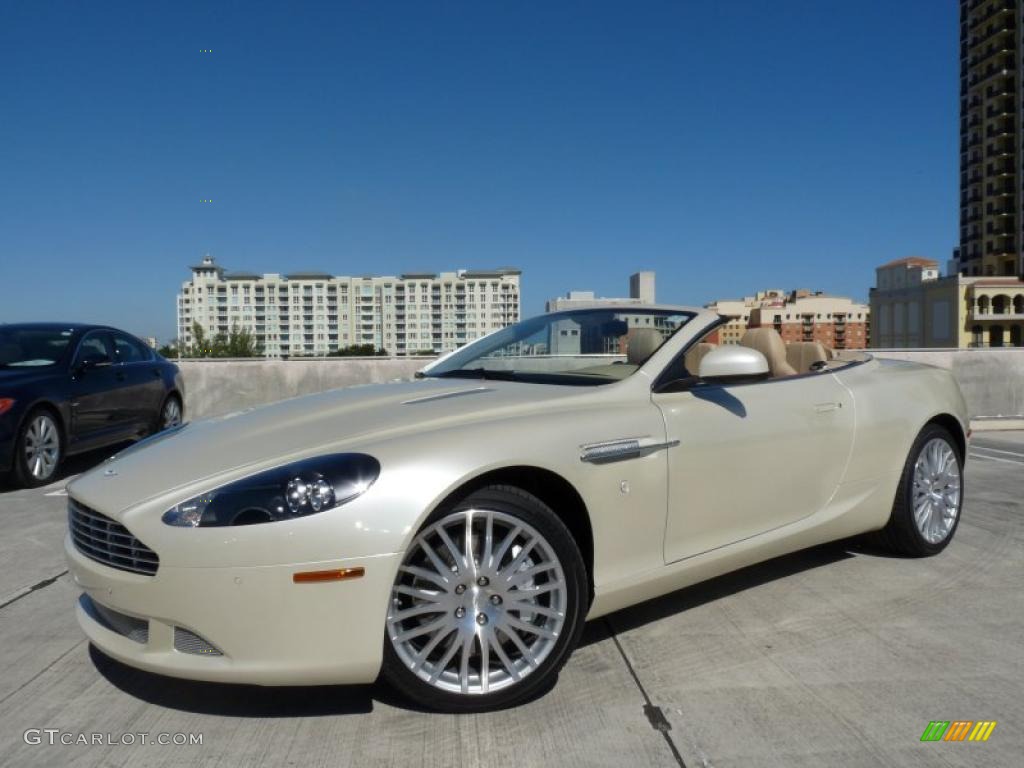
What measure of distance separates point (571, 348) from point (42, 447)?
5.04 metres

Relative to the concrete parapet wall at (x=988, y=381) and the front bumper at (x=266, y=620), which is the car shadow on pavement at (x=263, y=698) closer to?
the front bumper at (x=266, y=620)

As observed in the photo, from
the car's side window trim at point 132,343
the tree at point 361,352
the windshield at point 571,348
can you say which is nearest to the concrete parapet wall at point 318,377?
the tree at point 361,352

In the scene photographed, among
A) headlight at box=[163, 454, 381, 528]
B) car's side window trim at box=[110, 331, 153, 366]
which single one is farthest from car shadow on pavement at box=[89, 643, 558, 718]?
car's side window trim at box=[110, 331, 153, 366]

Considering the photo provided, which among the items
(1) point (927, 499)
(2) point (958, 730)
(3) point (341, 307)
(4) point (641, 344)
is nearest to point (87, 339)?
(4) point (641, 344)

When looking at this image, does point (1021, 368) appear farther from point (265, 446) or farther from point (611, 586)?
point (265, 446)

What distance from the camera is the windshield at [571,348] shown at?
3.39 meters

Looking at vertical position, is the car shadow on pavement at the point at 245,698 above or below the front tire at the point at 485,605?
below

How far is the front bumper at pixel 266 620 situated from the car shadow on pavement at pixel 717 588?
3.62 ft

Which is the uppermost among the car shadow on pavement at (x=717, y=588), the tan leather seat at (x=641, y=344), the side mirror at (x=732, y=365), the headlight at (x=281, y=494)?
the tan leather seat at (x=641, y=344)

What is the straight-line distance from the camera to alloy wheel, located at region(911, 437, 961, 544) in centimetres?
417

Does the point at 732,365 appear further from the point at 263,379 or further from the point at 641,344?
the point at 263,379

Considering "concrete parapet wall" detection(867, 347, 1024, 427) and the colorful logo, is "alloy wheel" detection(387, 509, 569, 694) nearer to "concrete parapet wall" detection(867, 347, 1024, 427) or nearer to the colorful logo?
the colorful logo

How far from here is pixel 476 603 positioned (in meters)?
2.55

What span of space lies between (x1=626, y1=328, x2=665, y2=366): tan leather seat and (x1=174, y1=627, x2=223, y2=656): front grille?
72.6 inches
